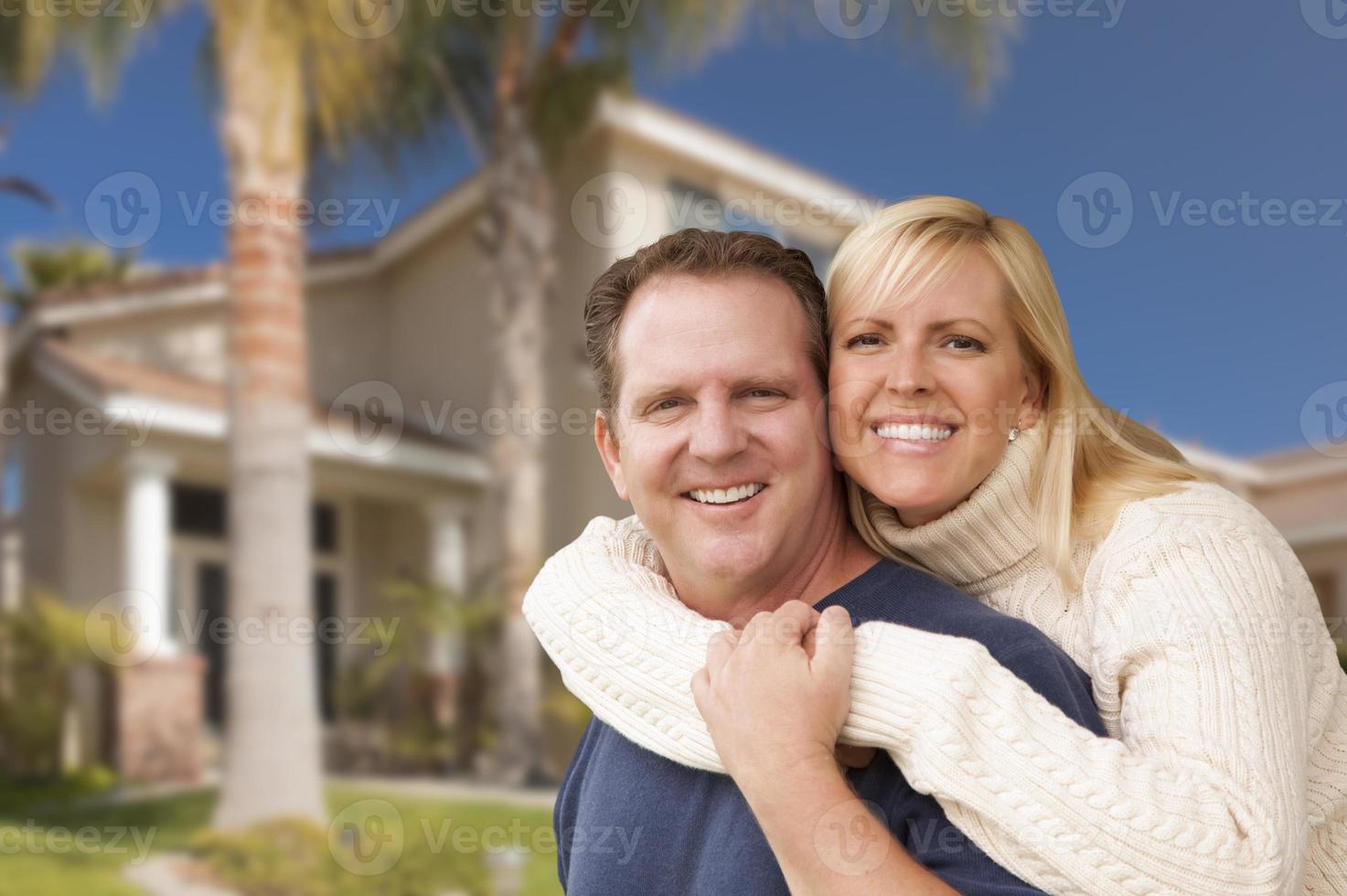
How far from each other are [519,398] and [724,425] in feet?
30.3

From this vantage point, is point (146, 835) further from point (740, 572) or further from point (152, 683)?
point (740, 572)

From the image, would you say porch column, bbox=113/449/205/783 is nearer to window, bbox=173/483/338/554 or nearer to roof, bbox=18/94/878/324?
window, bbox=173/483/338/554

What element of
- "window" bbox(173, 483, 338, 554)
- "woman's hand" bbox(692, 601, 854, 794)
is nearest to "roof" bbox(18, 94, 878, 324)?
"window" bbox(173, 483, 338, 554)

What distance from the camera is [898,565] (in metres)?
2.02

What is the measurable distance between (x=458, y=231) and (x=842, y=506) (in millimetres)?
12471

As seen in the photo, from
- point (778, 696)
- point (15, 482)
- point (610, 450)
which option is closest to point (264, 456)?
point (15, 482)

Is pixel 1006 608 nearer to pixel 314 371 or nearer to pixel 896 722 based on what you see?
pixel 896 722

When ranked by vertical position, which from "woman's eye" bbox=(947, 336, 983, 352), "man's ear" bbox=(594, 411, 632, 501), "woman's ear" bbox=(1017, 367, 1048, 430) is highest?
"woman's eye" bbox=(947, 336, 983, 352)

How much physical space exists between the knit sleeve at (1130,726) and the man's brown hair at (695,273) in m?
0.49

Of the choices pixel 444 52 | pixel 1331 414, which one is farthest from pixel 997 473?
pixel 444 52

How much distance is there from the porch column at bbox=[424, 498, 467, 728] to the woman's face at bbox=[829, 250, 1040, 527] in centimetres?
962

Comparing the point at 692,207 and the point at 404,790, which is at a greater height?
the point at 692,207

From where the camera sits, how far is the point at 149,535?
1103 cm

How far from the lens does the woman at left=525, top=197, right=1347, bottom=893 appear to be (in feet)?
4.94
